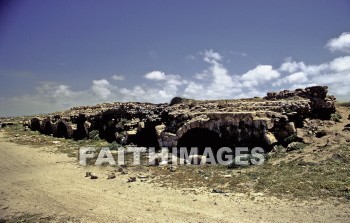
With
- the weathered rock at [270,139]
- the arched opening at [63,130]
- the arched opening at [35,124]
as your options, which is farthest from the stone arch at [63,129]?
the weathered rock at [270,139]

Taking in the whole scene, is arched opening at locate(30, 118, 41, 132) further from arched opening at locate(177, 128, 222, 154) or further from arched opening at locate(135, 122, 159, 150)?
arched opening at locate(177, 128, 222, 154)

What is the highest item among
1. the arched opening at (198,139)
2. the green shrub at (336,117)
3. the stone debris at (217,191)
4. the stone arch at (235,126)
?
the green shrub at (336,117)

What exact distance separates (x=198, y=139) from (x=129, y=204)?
26.9ft

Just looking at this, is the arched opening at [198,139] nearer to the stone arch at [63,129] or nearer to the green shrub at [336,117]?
the green shrub at [336,117]

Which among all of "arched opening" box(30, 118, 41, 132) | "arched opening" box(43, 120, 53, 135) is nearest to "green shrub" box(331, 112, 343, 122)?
"arched opening" box(43, 120, 53, 135)

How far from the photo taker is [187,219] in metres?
7.95

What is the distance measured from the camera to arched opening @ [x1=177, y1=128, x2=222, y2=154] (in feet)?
53.3

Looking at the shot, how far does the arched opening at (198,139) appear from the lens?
640 inches

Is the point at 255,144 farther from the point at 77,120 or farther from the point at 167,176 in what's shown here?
the point at 77,120

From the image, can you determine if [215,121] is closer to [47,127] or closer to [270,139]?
[270,139]

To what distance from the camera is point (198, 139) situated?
55.6ft

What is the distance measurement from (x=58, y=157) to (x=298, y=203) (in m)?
13.1

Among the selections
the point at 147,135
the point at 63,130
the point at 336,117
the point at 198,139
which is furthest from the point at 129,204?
the point at 63,130

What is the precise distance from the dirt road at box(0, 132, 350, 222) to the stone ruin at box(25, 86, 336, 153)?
4.95 m
